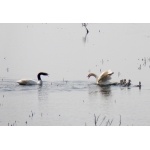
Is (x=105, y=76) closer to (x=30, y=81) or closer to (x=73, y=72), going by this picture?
(x=73, y=72)

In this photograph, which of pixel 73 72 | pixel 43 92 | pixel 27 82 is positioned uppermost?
pixel 73 72

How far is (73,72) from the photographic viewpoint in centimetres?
546

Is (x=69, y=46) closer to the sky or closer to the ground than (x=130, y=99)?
closer to the sky

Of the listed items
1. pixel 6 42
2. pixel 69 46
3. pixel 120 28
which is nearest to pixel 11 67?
pixel 6 42

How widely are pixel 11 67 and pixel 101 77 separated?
3.08 feet

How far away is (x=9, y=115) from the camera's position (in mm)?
5164

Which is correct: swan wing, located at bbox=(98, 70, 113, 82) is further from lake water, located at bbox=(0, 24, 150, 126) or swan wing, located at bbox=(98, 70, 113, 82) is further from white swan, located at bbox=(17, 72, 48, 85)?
white swan, located at bbox=(17, 72, 48, 85)

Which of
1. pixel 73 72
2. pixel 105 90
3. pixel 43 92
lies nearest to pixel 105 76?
pixel 105 90

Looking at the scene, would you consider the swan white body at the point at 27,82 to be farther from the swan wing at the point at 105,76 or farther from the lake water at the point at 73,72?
the swan wing at the point at 105,76

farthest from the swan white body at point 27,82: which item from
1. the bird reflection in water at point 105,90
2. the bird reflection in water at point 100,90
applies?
the bird reflection in water at point 105,90

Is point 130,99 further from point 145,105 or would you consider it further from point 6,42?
point 6,42

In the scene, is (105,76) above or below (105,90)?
above

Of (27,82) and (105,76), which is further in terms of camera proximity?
(105,76)

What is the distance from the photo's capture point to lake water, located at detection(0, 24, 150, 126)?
5.16 metres
